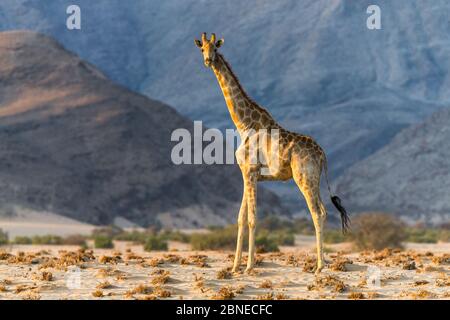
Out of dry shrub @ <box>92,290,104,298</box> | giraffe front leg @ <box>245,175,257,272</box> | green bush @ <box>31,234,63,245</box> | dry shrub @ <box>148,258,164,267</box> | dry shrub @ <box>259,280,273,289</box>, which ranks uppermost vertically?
giraffe front leg @ <box>245,175,257,272</box>

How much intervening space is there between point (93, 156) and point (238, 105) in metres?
48.6

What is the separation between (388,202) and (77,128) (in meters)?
23.6

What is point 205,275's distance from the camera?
17250mm

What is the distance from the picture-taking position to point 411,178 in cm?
7438

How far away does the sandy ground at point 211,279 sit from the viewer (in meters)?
15.2

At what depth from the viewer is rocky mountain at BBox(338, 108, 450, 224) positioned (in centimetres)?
7175

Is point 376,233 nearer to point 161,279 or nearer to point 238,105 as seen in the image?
point 238,105

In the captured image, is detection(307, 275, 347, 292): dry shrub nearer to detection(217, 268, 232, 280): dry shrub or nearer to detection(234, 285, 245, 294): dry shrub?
detection(234, 285, 245, 294): dry shrub


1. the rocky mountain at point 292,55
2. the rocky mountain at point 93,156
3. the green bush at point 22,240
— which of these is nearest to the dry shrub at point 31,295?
the green bush at point 22,240

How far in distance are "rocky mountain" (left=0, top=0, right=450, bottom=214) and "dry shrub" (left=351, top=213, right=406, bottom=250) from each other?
56.9m

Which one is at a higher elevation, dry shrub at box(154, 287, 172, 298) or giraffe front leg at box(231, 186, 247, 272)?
giraffe front leg at box(231, 186, 247, 272)

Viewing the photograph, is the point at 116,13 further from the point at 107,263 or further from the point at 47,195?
the point at 107,263

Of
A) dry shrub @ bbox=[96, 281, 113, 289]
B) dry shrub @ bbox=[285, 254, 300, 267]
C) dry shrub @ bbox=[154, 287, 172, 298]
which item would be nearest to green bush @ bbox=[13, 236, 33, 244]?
dry shrub @ bbox=[285, 254, 300, 267]

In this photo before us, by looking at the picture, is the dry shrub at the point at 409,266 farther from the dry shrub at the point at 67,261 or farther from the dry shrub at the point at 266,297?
the dry shrub at the point at 67,261
